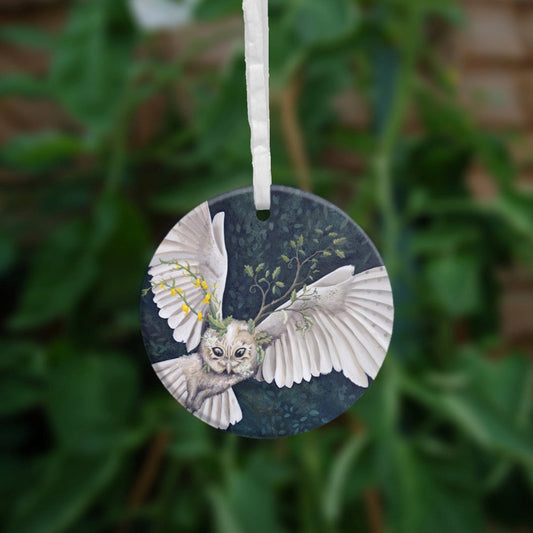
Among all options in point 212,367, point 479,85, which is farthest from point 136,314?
point 479,85

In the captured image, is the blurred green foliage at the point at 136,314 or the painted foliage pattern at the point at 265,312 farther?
the blurred green foliage at the point at 136,314

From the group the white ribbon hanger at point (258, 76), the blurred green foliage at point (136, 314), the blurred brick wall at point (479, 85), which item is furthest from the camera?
the blurred brick wall at point (479, 85)

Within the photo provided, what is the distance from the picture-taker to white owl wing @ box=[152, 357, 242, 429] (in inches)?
11.2

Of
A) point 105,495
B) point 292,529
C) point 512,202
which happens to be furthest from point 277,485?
point 512,202

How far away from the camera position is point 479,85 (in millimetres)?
1139

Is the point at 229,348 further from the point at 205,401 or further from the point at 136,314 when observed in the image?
the point at 136,314

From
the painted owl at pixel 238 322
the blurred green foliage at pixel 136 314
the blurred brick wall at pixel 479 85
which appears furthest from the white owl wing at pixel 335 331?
the blurred brick wall at pixel 479 85

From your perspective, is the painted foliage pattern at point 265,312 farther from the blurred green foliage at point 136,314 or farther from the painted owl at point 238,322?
the blurred green foliage at point 136,314

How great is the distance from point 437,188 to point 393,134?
0.16 m

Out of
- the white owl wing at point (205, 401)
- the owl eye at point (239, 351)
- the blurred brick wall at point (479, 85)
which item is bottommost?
the white owl wing at point (205, 401)

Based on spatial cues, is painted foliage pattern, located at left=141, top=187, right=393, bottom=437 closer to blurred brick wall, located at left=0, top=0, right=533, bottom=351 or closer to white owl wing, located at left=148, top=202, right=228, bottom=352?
white owl wing, located at left=148, top=202, right=228, bottom=352

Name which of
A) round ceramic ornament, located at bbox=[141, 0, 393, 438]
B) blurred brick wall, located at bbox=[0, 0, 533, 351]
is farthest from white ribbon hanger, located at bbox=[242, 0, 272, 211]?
blurred brick wall, located at bbox=[0, 0, 533, 351]

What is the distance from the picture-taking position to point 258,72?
25cm

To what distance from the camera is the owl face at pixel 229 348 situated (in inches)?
11.2
